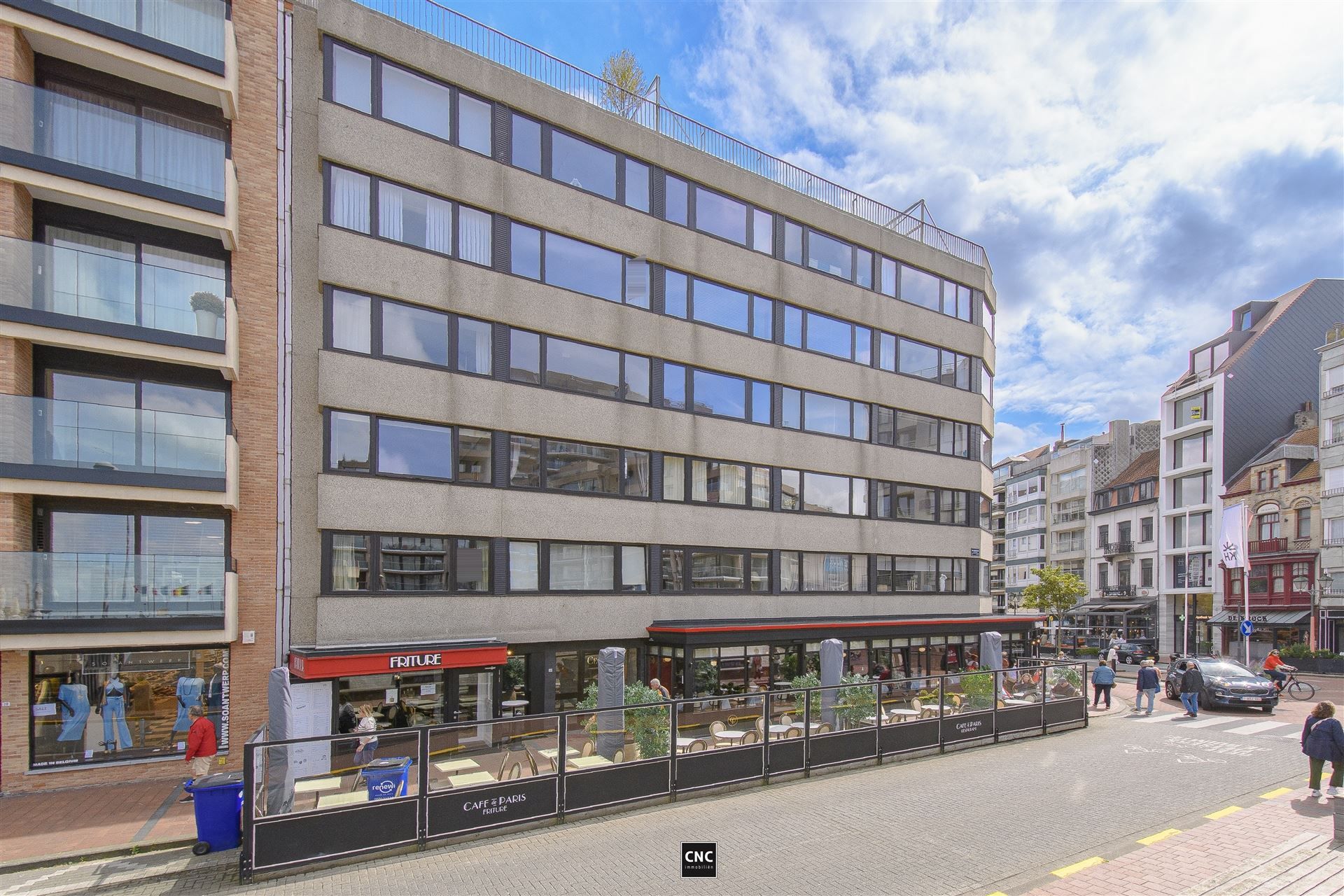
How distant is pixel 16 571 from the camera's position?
1344 cm

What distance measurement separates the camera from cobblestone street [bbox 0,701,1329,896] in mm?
9164

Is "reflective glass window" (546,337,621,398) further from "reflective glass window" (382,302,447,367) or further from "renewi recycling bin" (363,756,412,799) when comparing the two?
"renewi recycling bin" (363,756,412,799)

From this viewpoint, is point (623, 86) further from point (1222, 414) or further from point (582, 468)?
point (1222, 414)

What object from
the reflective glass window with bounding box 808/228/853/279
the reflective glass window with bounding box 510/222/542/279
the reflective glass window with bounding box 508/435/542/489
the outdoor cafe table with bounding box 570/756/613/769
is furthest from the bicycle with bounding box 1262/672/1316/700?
the reflective glass window with bounding box 510/222/542/279

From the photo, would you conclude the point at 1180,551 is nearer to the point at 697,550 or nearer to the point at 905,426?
the point at 905,426

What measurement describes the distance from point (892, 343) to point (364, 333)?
1858 centimetres

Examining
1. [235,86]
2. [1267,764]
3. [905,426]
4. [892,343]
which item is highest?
[235,86]

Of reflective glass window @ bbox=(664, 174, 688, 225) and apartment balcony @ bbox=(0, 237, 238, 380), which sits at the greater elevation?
reflective glass window @ bbox=(664, 174, 688, 225)

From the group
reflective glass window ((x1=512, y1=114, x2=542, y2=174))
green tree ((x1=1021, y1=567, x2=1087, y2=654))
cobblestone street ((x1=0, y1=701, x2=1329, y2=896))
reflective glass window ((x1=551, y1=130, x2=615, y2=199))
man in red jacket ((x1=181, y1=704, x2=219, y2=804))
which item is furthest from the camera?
green tree ((x1=1021, y1=567, x2=1087, y2=654))

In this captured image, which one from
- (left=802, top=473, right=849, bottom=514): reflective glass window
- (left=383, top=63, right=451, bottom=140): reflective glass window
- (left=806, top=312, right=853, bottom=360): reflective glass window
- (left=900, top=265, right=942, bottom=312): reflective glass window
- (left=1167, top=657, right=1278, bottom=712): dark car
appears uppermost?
(left=383, top=63, right=451, bottom=140): reflective glass window

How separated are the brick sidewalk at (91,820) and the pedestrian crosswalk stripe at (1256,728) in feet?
72.4

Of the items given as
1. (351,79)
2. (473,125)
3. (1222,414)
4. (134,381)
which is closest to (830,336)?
(473,125)

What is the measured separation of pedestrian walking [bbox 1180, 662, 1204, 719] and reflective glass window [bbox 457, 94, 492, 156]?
23337 mm

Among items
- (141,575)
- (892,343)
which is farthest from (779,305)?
(141,575)
